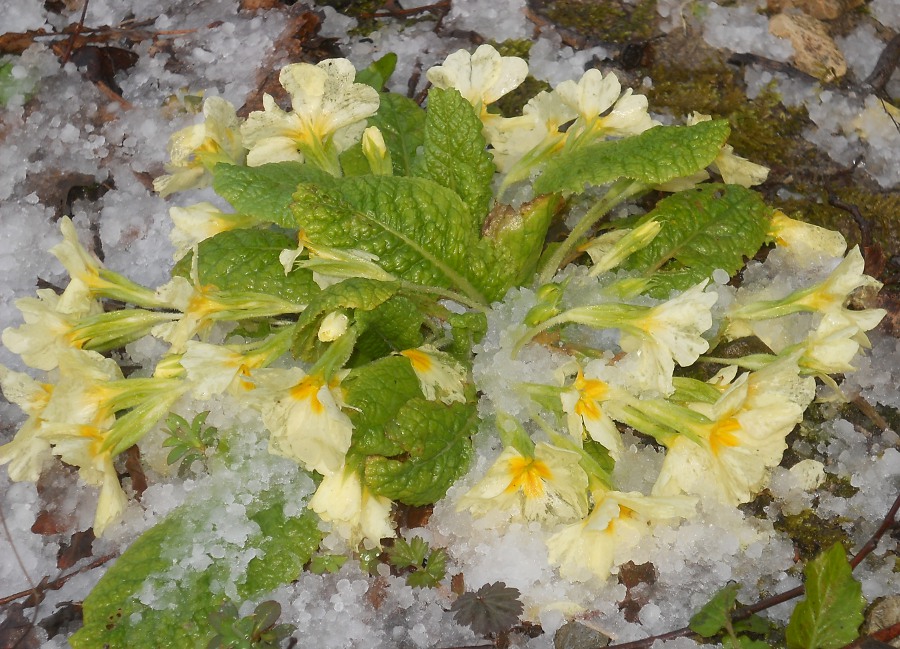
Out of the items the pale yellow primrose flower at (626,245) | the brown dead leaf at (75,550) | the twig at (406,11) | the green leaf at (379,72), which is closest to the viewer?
the pale yellow primrose flower at (626,245)

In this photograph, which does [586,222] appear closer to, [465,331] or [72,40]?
[465,331]

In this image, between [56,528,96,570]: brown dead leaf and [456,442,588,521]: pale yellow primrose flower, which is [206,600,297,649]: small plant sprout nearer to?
[56,528,96,570]: brown dead leaf

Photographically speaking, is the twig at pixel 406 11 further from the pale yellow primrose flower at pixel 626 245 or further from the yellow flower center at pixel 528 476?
the yellow flower center at pixel 528 476

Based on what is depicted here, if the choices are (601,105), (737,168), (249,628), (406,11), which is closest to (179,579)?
(249,628)

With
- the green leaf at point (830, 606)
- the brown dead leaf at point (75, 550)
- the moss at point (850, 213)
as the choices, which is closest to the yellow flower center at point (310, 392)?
the brown dead leaf at point (75, 550)

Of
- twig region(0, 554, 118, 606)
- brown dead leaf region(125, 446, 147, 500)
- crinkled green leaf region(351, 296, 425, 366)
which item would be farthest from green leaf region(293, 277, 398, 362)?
twig region(0, 554, 118, 606)

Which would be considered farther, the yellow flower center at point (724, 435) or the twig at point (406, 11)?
the twig at point (406, 11)

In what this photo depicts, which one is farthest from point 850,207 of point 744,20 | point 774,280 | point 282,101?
point 282,101
